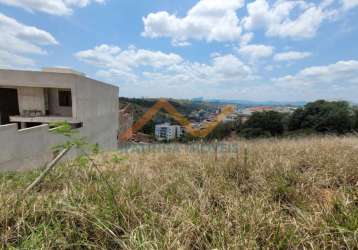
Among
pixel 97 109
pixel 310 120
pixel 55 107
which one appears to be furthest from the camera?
pixel 310 120

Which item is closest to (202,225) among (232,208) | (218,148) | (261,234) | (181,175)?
(232,208)

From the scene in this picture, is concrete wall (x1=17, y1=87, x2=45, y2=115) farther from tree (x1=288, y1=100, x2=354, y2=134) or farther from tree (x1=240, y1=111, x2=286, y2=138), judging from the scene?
tree (x1=288, y1=100, x2=354, y2=134)

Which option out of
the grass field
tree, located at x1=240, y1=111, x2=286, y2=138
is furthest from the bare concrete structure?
tree, located at x1=240, y1=111, x2=286, y2=138

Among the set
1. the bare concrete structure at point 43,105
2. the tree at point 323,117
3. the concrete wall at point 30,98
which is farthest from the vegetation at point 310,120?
the concrete wall at point 30,98

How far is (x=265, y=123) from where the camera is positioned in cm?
1630

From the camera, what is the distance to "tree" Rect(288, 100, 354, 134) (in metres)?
16.9

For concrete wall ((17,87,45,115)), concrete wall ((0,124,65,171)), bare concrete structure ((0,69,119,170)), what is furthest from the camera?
concrete wall ((17,87,45,115))

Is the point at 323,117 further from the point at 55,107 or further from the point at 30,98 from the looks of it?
the point at 30,98

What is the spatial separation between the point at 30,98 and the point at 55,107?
1.41 m

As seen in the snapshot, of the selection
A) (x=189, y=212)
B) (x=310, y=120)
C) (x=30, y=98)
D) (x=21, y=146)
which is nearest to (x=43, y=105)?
(x=30, y=98)

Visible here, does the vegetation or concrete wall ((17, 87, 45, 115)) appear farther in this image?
the vegetation

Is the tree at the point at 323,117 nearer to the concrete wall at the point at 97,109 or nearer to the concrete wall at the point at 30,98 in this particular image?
the concrete wall at the point at 97,109

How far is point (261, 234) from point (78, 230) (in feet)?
4.58

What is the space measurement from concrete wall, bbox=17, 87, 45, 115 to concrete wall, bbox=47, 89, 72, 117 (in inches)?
27.5
